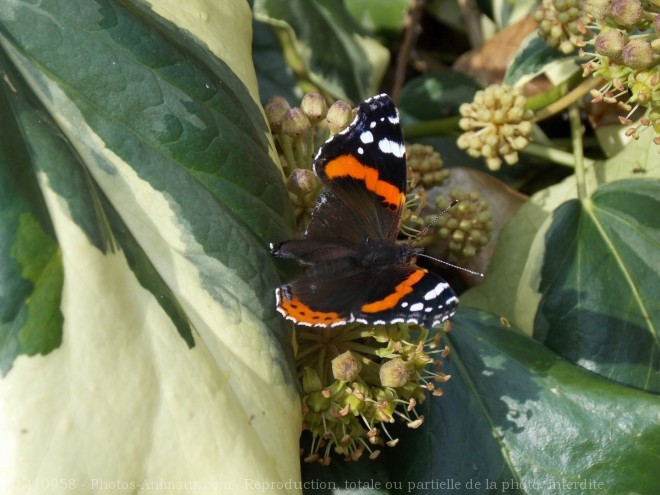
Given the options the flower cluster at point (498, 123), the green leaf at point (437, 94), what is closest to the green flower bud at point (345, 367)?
the flower cluster at point (498, 123)

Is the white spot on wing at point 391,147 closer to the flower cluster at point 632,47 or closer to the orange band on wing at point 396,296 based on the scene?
the orange band on wing at point 396,296

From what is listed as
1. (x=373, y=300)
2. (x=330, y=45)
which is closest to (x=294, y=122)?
(x=373, y=300)

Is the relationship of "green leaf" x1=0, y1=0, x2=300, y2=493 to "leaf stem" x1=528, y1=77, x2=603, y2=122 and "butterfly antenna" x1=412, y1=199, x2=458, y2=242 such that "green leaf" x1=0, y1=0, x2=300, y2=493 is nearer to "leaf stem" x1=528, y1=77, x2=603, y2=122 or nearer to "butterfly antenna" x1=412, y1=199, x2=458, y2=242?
"butterfly antenna" x1=412, y1=199, x2=458, y2=242

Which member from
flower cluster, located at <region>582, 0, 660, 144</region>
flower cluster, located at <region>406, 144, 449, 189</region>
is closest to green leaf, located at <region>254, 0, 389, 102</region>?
flower cluster, located at <region>406, 144, 449, 189</region>

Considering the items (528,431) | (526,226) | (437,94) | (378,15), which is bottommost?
(528,431)

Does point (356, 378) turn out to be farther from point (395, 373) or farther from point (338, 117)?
point (338, 117)

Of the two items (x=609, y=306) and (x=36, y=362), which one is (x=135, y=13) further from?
(x=609, y=306)
